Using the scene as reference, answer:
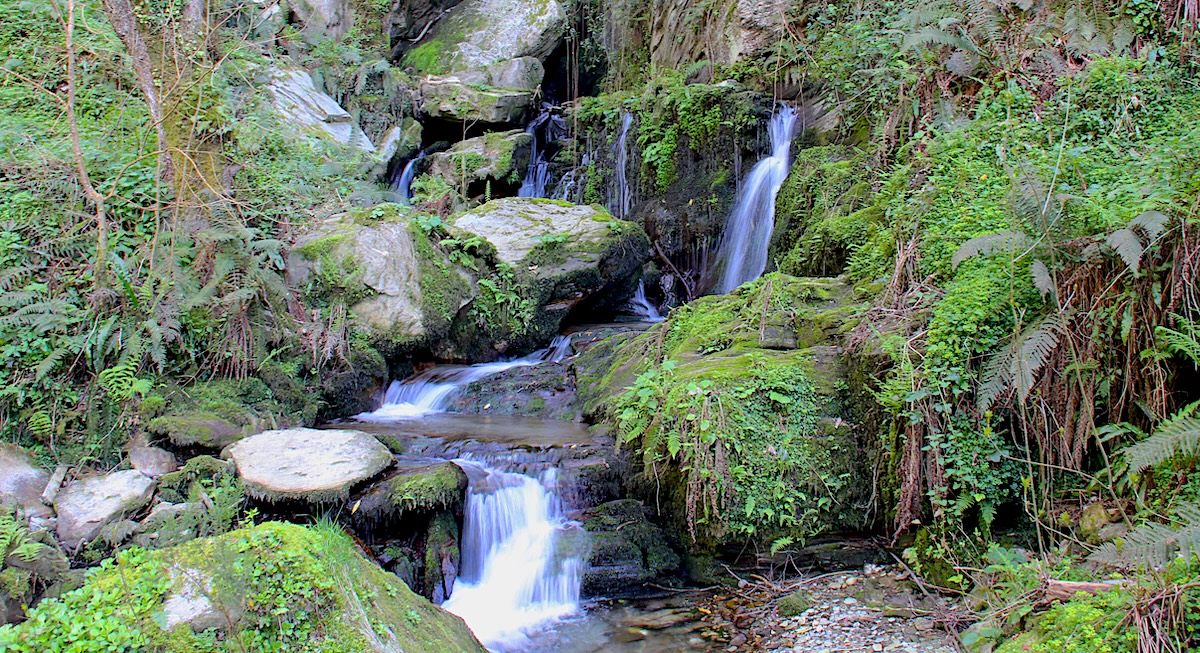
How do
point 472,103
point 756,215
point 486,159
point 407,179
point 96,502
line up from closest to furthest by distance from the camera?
point 96,502 → point 756,215 → point 486,159 → point 407,179 → point 472,103

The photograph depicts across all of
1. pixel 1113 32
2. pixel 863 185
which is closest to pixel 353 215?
pixel 863 185

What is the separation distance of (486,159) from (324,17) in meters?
5.86

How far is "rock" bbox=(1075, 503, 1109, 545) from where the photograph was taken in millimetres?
4340

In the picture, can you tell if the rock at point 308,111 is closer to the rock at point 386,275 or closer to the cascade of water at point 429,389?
the rock at point 386,275

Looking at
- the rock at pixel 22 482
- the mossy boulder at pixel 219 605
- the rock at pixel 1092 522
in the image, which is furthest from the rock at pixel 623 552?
the rock at pixel 22 482

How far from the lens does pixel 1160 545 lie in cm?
337

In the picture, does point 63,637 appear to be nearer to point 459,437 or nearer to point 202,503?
point 202,503

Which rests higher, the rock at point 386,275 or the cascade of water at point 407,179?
the cascade of water at point 407,179

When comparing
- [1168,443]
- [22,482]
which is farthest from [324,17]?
[1168,443]

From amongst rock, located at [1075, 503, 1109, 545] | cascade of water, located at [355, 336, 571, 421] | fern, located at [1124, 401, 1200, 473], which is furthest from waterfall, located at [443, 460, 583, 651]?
fern, located at [1124, 401, 1200, 473]

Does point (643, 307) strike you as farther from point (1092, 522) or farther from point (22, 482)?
point (22, 482)

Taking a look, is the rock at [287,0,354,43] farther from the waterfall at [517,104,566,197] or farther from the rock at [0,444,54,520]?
the rock at [0,444,54,520]

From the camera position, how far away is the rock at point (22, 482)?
5.01 metres

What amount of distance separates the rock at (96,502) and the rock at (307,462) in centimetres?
65
